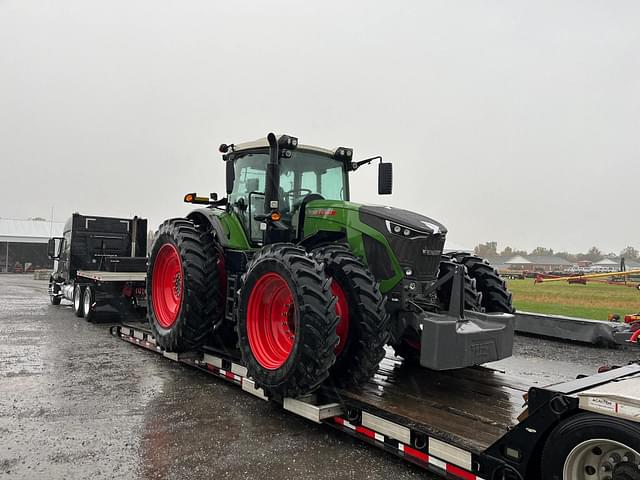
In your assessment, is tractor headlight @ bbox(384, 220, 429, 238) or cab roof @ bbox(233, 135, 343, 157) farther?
cab roof @ bbox(233, 135, 343, 157)

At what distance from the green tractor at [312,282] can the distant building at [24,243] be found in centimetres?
4053

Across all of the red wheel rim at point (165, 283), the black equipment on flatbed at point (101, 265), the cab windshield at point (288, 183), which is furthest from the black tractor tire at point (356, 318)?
the black equipment on flatbed at point (101, 265)

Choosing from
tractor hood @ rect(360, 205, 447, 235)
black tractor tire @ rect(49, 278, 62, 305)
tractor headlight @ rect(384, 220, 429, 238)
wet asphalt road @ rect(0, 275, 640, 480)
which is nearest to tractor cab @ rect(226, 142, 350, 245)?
tractor hood @ rect(360, 205, 447, 235)

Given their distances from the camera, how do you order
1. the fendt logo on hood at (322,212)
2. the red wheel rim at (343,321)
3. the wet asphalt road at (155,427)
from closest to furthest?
the wet asphalt road at (155,427) < the red wheel rim at (343,321) < the fendt logo on hood at (322,212)

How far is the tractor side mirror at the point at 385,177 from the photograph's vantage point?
631cm

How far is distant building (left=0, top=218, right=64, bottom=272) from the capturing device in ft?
139

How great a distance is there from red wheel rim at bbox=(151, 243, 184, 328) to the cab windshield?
1293mm

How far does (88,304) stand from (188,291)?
6867 mm

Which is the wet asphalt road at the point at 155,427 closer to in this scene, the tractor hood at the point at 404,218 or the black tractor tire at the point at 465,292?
the black tractor tire at the point at 465,292

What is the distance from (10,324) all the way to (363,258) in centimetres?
940

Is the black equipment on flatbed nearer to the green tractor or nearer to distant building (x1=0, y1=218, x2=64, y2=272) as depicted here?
the green tractor

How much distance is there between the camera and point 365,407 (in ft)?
13.9

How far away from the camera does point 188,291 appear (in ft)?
20.1

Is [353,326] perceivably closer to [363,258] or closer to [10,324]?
[363,258]
